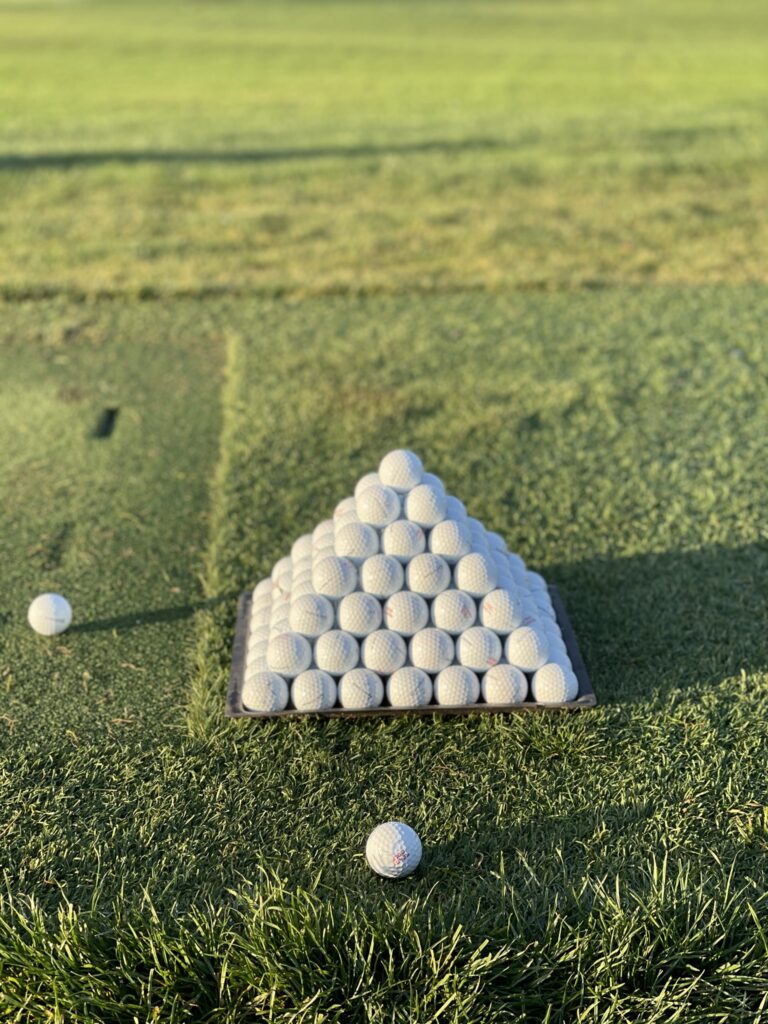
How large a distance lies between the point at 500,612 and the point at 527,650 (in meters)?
0.19

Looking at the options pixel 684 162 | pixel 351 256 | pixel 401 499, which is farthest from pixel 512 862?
pixel 684 162

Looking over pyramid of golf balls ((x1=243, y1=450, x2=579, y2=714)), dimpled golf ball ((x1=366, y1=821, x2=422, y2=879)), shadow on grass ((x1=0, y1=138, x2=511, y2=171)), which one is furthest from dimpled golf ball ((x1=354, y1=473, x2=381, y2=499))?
shadow on grass ((x1=0, y1=138, x2=511, y2=171))

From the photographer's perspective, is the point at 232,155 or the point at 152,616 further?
the point at 232,155

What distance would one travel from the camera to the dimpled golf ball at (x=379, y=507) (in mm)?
4164

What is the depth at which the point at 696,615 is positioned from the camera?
4680 millimetres

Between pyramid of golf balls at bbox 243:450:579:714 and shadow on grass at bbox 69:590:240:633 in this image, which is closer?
pyramid of golf balls at bbox 243:450:579:714

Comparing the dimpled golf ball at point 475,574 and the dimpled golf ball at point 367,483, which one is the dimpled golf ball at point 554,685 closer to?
the dimpled golf ball at point 475,574

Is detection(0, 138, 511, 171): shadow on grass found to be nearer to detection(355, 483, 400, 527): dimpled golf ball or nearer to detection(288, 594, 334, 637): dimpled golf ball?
detection(355, 483, 400, 527): dimpled golf ball

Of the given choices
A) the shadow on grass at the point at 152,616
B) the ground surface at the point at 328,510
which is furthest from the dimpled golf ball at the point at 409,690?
the shadow on grass at the point at 152,616

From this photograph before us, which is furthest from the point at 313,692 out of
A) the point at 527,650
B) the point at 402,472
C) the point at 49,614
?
the point at 49,614

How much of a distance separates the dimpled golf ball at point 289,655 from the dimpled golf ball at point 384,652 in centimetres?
24

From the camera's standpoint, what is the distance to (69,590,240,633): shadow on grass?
4.67m

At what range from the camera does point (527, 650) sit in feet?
13.0

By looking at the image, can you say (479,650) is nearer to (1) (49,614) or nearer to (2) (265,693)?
(2) (265,693)
